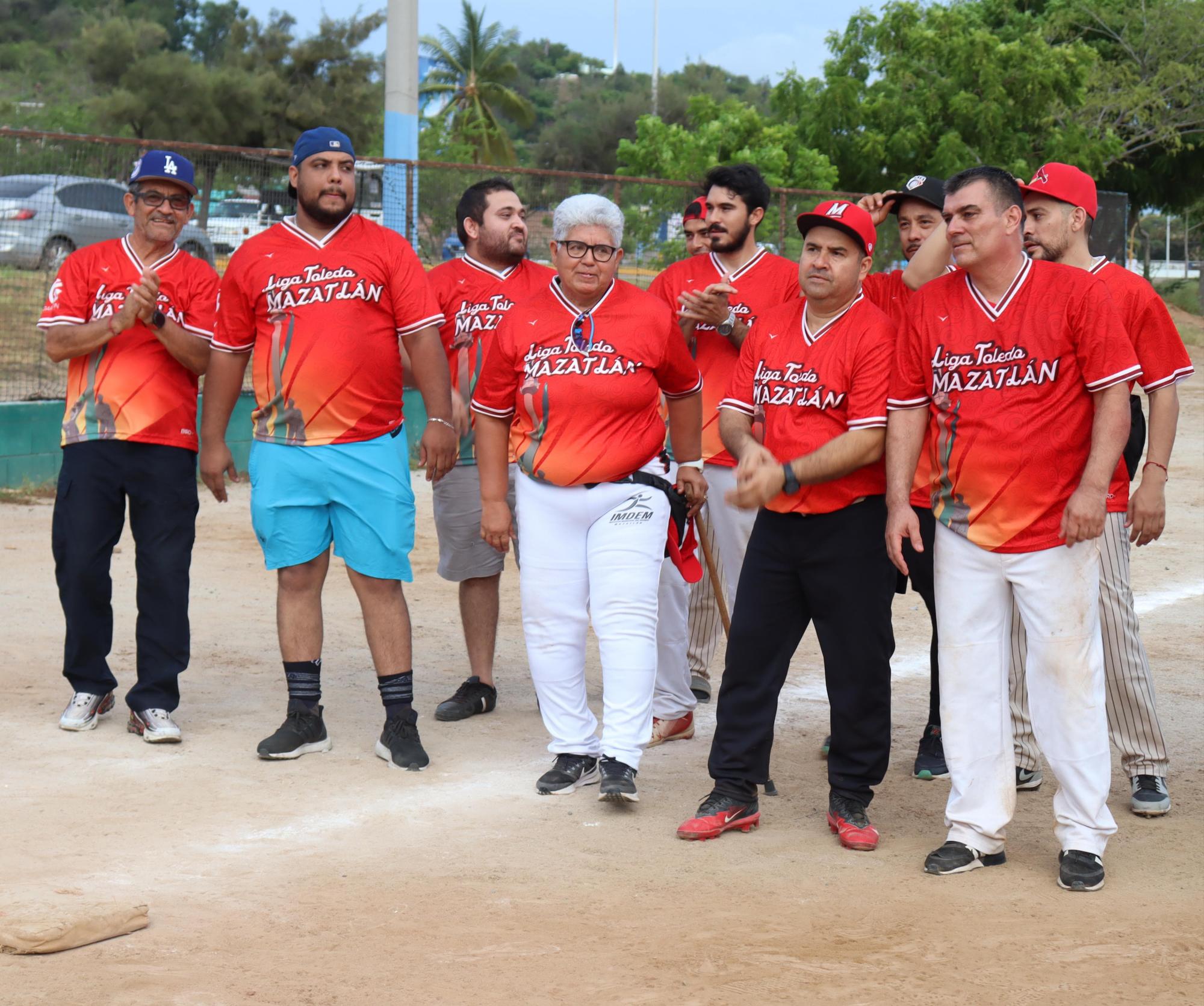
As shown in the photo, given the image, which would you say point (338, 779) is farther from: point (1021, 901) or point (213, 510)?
point (213, 510)

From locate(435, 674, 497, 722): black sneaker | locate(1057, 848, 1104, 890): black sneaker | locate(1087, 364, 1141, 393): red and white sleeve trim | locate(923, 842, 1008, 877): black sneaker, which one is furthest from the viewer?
locate(435, 674, 497, 722): black sneaker

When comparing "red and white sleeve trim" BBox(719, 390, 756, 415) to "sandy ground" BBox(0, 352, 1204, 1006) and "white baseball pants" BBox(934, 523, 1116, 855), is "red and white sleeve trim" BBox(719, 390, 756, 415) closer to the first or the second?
"white baseball pants" BBox(934, 523, 1116, 855)

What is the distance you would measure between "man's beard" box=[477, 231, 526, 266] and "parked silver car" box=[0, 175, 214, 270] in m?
5.41

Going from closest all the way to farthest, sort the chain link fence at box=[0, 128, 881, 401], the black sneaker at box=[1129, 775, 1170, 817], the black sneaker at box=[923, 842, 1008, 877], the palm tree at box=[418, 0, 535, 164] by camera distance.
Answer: the black sneaker at box=[923, 842, 1008, 877]
the black sneaker at box=[1129, 775, 1170, 817]
the chain link fence at box=[0, 128, 881, 401]
the palm tree at box=[418, 0, 535, 164]

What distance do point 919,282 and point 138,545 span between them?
332 cm

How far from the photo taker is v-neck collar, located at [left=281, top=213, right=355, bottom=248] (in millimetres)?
5570

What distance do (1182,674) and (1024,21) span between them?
77.6 feet

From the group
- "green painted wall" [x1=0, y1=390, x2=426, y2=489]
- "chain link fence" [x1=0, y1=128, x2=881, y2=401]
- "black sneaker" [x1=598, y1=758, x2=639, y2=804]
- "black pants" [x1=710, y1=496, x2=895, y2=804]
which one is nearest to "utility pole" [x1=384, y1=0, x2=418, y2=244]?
"chain link fence" [x1=0, y1=128, x2=881, y2=401]

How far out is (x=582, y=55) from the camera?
124000 millimetres

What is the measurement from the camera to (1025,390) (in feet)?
14.4

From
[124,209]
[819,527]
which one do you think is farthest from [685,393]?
[124,209]

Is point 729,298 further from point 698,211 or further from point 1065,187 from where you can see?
point 1065,187

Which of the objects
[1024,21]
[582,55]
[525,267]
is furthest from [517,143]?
[525,267]

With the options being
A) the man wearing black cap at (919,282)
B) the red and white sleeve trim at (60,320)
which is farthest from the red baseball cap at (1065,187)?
the red and white sleeve trim at (60,320)
